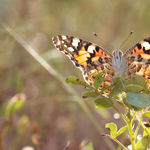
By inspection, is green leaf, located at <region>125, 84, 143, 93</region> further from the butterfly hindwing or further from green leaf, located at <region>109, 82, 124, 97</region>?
the butterfly hindwing

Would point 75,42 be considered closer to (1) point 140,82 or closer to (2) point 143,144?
(1) point 140,82

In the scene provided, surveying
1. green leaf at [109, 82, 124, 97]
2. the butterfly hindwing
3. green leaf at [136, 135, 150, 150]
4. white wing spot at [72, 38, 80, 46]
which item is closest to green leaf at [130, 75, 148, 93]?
green leaf at [109, 82, 124, 97]

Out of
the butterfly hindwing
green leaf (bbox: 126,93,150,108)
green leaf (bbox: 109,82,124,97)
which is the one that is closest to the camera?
green leaf (bbox: 126,93,150,108)

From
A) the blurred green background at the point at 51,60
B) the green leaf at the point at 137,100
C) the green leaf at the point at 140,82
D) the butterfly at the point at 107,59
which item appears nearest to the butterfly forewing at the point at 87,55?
the butterfly at the point at 107,59

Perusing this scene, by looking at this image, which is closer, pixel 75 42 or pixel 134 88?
pixel 134 88

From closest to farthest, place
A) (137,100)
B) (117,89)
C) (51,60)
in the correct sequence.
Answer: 1. (137,100)
2. (117,89)
3. (51,60)

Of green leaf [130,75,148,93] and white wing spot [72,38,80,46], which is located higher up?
white wing spot [72,38,80,46]

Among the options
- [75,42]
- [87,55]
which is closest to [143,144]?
[87,55]
